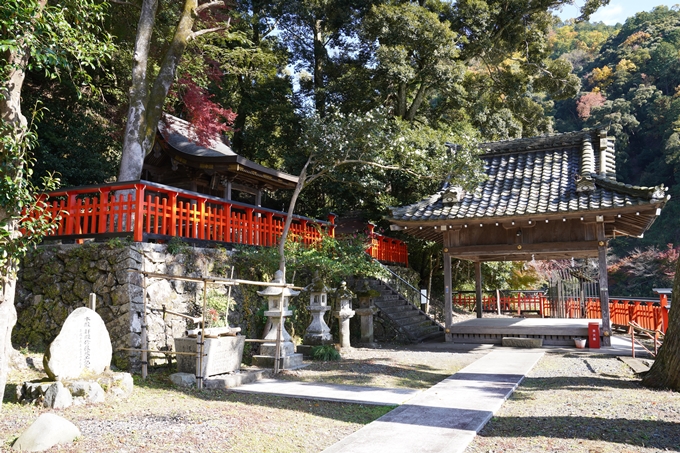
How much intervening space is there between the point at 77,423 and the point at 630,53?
52.1 m

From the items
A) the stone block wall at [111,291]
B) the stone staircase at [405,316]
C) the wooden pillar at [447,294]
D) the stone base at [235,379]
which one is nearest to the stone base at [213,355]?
the stone base at [235,379]

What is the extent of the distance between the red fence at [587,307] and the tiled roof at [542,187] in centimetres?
326

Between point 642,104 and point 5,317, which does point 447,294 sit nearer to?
point 5,317

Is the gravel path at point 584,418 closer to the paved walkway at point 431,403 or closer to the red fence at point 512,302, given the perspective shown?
the paved walkway at point 431,403

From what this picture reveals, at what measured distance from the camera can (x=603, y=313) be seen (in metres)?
11.8

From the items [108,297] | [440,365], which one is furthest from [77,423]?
[440,365]

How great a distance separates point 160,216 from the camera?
40.4 feet

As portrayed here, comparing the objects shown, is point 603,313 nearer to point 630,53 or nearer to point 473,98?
point 473,98

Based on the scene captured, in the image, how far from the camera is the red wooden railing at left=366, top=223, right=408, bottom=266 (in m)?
→ 17.7

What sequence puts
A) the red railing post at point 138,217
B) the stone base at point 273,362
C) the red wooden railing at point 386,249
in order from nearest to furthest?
the red railing post at point 138,217 → the stone base at point 273,362 → the red wooden railing at point 386,249

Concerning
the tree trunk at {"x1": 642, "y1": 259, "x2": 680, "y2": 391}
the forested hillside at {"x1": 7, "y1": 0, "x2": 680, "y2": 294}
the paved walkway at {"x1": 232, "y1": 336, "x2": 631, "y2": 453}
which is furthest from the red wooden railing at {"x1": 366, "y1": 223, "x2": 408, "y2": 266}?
the tree trunk at {"x1": 642, "y1": 259, "x2": 680, "y2": 391}

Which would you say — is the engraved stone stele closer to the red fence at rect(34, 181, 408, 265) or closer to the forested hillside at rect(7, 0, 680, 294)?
the red fence at rect(34, 181, 408, 265)

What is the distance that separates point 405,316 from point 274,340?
240 inches

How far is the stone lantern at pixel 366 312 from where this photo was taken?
43.4 ft
